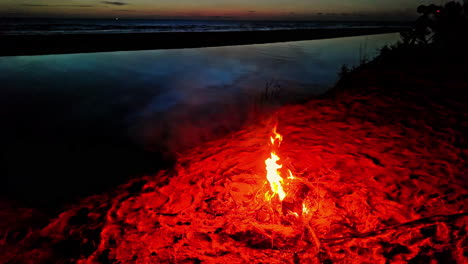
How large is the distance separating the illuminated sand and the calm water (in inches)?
58.7

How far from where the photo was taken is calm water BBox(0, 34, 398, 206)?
567 cm

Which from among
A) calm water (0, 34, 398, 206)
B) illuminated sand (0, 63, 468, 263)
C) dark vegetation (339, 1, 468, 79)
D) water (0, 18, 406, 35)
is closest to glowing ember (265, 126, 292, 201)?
illuminated sand (0, 63, 468, 263)

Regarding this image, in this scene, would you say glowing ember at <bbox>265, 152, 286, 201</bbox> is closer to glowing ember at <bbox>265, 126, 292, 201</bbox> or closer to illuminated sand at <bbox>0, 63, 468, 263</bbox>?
glowing ember at <bbox>265, 126, 292, 201</bbox>

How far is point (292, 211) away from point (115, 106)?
24.3 ft

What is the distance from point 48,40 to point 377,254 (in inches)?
1051

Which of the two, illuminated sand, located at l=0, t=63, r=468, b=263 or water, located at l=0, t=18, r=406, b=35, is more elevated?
water, located at l=0, t=18, r=406, b=35

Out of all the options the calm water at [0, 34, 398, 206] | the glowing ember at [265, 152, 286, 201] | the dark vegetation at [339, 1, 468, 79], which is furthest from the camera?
the dark vegetation at [339, 1, 468, 79]

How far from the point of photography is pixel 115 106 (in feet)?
29.5

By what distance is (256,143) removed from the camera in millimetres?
5855

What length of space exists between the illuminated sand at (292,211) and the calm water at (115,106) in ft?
4.89

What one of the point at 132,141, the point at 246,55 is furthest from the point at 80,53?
the point at 132,141

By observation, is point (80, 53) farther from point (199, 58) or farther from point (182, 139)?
point (182, 139)

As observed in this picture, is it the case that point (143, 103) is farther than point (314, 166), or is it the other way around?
point (143, 103)

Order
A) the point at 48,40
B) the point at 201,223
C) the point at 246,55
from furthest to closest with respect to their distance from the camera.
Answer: the point at 48,40, the point at 246,55, the point at 201,223
